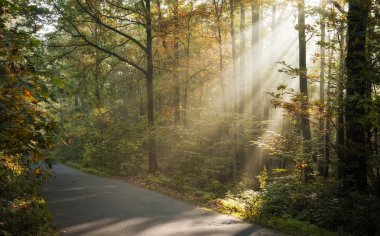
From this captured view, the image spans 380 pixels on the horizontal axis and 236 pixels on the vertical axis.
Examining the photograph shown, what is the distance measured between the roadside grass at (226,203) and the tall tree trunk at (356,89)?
1.95 meters

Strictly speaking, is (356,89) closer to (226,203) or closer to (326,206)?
(326,206)

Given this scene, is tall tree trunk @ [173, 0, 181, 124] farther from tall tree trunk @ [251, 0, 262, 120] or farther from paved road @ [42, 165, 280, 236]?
paved road @ [42, 165, 280, 236]

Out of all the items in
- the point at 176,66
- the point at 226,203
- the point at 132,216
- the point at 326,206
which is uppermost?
the point at 176,66

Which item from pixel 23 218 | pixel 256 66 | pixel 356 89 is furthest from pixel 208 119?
pixel 23 218

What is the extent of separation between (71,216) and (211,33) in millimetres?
15953

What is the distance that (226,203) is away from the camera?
10.9 metres

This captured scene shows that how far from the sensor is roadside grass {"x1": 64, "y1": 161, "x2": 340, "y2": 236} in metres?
7.89

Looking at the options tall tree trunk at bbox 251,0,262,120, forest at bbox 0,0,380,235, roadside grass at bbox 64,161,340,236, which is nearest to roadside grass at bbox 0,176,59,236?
forest at bbox 0,0,380,235

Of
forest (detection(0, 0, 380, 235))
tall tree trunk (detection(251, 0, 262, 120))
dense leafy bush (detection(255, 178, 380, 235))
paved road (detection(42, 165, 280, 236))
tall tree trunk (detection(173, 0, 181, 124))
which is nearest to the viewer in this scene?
forest (detection(0, 0, 380, 235))

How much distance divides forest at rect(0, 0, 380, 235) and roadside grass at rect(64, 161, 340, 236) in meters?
0.05

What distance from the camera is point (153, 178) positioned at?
16141 millimetres

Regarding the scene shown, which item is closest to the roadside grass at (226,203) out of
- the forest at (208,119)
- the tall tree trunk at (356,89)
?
the forest at (208,119)

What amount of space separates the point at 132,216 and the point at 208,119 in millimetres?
11576

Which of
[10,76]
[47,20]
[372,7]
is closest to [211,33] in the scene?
[47,20]
